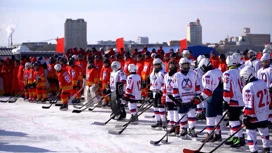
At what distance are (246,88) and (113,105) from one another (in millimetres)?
6207

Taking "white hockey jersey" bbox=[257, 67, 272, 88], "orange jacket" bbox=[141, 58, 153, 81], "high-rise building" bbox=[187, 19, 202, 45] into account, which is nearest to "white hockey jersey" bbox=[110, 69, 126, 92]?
"orange jacket" bbox=[141, 58, 153, 81]

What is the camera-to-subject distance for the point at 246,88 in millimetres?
7402

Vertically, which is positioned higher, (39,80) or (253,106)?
(253,106)

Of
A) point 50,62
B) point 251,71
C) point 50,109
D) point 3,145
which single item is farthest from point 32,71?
point 251,71

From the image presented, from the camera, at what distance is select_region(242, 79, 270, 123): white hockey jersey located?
7.33 meters

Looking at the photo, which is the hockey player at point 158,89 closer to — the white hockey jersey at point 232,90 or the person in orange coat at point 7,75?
the white hockey jersey at point 232,90

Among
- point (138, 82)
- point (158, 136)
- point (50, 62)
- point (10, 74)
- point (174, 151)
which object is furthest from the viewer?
point (10, 74)

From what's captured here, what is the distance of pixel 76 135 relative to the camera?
10750mm

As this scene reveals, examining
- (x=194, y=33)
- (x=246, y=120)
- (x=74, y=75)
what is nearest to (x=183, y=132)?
(x=246, y=120)

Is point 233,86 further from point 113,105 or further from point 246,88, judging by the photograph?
point 113,105

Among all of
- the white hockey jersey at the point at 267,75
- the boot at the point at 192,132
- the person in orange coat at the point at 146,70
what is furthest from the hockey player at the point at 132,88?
the person in orange coat at the point at 146,70

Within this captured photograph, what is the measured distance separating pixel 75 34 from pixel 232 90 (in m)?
80.6

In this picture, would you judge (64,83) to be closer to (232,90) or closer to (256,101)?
(232,90)

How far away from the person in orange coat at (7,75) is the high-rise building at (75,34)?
2437 inches
